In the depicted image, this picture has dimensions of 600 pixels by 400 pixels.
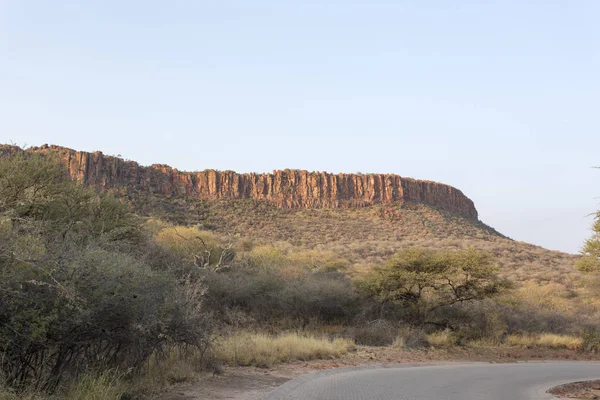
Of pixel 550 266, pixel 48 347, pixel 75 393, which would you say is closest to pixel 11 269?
pixel 48 347

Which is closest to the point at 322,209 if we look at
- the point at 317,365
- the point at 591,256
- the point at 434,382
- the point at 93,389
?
the point at 591,256

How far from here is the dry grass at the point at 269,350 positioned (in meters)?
16.4

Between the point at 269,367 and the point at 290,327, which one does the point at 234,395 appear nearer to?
the point at 269,367

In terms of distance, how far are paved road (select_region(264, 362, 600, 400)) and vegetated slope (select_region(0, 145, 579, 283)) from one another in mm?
31629

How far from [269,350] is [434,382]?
539cm

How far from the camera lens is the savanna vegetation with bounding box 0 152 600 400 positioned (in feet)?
28.3

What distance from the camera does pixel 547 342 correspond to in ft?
91.4

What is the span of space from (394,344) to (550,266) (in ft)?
139

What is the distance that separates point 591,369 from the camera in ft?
68.6

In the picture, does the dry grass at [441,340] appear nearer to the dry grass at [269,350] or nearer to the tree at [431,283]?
the tree at [431,283]

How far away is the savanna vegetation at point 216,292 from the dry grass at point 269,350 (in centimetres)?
6

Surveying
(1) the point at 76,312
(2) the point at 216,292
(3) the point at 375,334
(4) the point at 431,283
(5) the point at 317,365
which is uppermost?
(4) the point at 431,283

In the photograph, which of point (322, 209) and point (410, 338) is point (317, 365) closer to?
point (410, 338)

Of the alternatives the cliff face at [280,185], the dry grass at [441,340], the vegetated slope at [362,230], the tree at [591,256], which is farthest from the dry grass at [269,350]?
the cliff face at [280,185]
